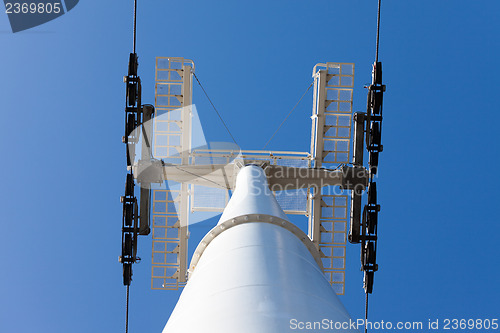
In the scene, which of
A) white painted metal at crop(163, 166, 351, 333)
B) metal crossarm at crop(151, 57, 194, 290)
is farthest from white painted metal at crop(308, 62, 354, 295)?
white painted metal at crop(163, 166, 351, 333)

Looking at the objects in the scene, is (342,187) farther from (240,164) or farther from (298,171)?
(240,164)

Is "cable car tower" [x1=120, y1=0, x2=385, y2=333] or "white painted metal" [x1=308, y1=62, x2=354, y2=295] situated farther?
"white painted metal" [x1=308, y1=62, x2=354, y2=295]

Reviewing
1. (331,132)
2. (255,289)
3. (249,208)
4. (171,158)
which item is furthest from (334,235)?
(255,289)

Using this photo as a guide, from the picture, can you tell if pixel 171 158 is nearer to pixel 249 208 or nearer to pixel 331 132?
pixel 331 132

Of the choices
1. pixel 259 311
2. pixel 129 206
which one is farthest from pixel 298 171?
pixel 259 311

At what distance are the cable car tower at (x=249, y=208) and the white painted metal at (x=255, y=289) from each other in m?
0.02

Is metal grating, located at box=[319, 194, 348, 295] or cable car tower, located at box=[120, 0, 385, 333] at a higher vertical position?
cable car tower, located at box=[120, 0, 385, 333]

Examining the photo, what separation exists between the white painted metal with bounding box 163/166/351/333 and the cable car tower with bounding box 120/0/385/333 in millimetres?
17

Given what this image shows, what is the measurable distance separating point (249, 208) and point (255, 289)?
357 centimetres

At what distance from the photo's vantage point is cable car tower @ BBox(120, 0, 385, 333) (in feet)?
17.4

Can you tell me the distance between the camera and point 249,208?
8.85m

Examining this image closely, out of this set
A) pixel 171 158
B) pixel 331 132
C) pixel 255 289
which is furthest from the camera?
pixel 171 158

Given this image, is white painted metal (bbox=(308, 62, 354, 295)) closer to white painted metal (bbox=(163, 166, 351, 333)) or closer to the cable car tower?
the cable car tower

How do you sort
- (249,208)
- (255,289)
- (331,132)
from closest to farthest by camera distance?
(255,289), (249,208), (331,132)
